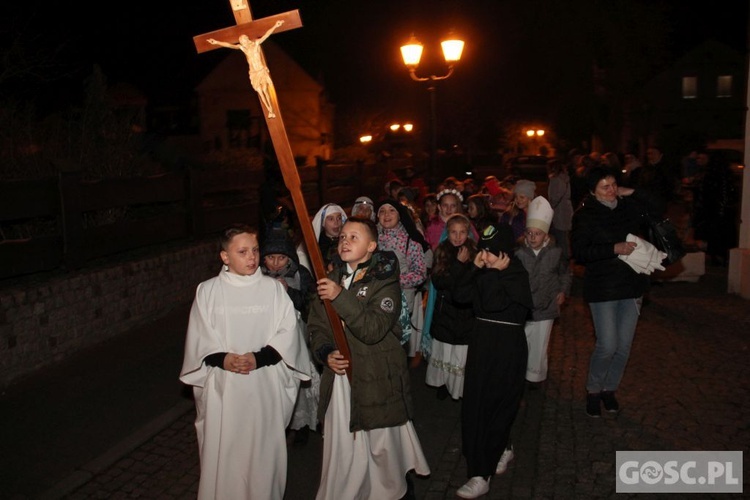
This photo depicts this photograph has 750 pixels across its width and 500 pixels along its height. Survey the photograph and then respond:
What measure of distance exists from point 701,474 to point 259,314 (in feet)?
10.4

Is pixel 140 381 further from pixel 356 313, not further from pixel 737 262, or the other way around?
pixel 737 262

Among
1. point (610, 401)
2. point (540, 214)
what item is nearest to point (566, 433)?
point (610, 401)

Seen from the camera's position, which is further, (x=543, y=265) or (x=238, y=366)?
(x=543, y=265)

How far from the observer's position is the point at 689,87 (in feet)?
184

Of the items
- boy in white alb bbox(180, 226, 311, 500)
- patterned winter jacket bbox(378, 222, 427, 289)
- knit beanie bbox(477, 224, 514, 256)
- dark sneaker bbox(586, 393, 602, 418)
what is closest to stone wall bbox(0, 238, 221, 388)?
patterned winter jacket bbox(378, 222, 427, 289)

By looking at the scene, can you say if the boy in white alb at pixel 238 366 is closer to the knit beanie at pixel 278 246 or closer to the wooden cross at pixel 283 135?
the wooden cross at pixel 283 135

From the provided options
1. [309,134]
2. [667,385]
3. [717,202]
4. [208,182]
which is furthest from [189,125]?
[667,385]

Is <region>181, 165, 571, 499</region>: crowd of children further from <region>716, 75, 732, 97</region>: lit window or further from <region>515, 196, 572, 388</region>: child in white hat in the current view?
<region>716, 75, 732, 97</region>: lit window

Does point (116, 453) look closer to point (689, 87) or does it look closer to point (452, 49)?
point (452, 49)

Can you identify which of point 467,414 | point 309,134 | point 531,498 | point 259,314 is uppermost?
point 309,134

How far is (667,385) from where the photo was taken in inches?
266

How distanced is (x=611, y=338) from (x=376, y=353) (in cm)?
249

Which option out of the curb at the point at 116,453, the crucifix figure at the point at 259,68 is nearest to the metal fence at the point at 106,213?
the curb at the point at 116,453

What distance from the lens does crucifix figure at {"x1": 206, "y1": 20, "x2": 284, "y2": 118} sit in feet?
12.5
